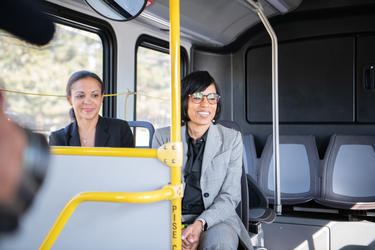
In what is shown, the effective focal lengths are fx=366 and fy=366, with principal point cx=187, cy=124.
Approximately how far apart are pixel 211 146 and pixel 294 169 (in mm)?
2438

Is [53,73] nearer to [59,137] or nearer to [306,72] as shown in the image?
[59,137]

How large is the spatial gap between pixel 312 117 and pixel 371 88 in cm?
75

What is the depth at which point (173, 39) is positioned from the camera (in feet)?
4.24

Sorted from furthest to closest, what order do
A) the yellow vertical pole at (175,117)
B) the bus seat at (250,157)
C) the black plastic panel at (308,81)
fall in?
the bus seat at (250,157) < the black plastic panel at (308,81) < the yellow vertical pole at (175,117)

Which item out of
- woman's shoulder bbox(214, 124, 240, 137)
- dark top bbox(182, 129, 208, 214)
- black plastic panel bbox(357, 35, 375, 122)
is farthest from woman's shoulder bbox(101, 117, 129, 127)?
black plastic panel bbox(357, 35, 375, 122)

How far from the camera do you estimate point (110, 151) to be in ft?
4.21

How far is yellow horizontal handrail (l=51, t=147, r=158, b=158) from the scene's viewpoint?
4.07 ft

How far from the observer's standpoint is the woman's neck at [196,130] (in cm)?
232

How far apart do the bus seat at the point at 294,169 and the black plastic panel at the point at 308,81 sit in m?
0.43

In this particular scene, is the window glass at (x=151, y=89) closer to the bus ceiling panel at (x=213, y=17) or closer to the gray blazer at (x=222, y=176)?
the bus ceiling panel at (x=213, y=17)

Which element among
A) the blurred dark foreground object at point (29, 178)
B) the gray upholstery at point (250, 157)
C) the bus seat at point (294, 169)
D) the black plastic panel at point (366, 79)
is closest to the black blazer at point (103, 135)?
the blurred dark foreground object at point (29, 178)

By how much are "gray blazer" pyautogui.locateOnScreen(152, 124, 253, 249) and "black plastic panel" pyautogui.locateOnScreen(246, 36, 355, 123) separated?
271 cm

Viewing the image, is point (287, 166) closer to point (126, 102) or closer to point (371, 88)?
point (371, 88)

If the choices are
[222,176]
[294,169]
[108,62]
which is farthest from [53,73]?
[294,169]
